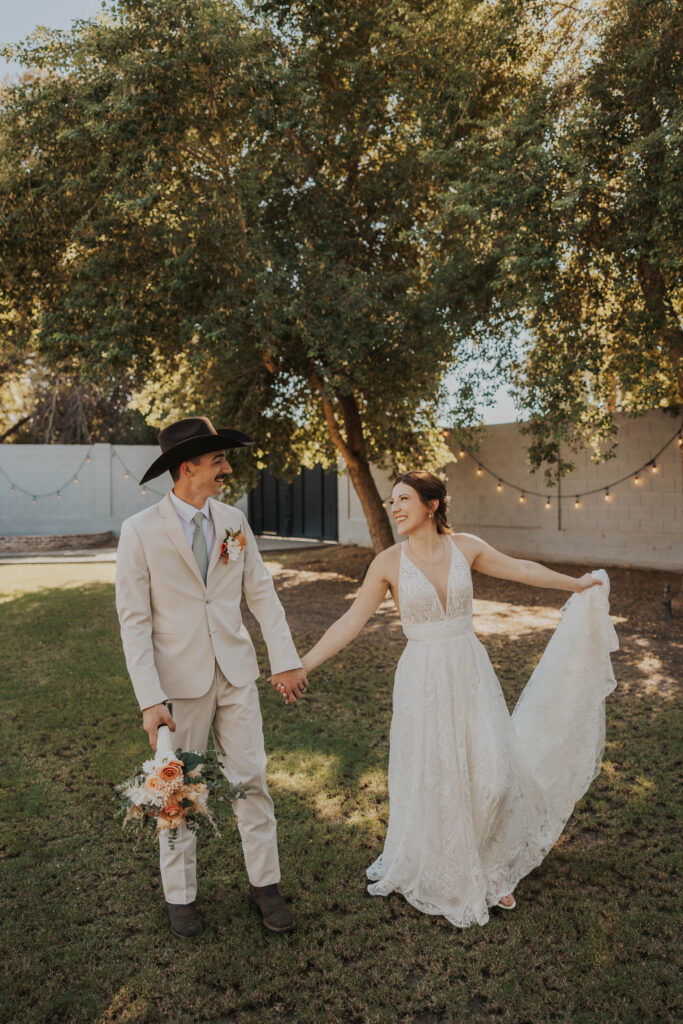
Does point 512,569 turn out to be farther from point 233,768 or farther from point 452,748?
point 233,768

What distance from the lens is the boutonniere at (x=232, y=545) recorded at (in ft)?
10.5

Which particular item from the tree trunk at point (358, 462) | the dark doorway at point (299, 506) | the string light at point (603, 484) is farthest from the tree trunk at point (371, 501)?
the dark doorway at point (299, 506)

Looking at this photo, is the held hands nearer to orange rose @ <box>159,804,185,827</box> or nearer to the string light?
orange rose @ <box>159,804,185,827</box>

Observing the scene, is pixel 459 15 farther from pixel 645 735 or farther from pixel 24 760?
pixel 24 760

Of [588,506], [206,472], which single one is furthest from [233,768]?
[588,506]

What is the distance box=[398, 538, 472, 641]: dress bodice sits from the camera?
11.2ft

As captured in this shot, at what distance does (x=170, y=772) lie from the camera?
8.32 ft

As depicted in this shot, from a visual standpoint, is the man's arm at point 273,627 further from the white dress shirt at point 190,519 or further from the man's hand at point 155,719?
the man's hand at point 155,719

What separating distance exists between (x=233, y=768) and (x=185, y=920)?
67 centimetres

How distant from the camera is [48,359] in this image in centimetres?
1138

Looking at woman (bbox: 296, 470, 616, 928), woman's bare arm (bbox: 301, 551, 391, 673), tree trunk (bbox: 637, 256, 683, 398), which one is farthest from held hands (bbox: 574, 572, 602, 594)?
tree trunk (bbox: 637, 256, 683, 398)

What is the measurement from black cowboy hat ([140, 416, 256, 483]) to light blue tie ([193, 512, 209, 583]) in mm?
264

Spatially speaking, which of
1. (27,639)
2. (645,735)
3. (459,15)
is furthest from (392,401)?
(645,735)

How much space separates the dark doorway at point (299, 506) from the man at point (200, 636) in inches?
679
